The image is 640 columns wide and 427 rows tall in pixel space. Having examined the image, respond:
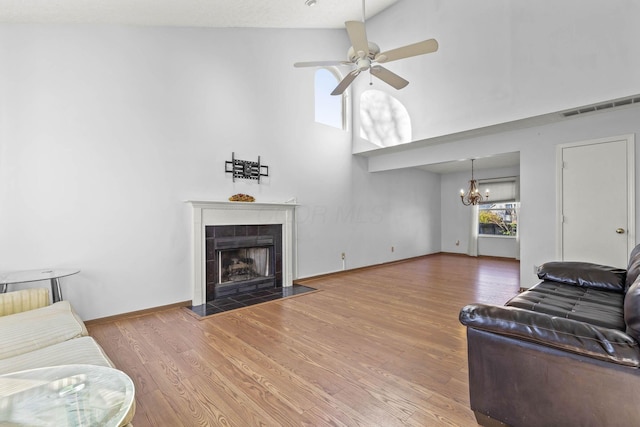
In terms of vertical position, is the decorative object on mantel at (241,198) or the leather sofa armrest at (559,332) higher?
the decorative object on mantel at (241,198)

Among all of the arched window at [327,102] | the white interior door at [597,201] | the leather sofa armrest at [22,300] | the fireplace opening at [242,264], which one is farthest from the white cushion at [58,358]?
the white interior door at [597,201]

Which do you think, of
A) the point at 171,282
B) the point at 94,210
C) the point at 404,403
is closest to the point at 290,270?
the point at 171,282

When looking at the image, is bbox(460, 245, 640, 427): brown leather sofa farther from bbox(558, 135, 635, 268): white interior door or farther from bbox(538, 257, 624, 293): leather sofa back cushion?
bbox(558, 135, 635, 268): white interior door

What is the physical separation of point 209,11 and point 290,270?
3.83 metres

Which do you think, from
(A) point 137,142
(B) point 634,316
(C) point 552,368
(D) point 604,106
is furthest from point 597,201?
(A) point 137,142

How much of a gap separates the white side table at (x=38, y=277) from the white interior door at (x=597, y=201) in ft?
20.0

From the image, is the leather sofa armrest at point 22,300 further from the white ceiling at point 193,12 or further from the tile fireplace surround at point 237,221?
the white ceiling at point 193,12

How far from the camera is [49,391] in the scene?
1.27m

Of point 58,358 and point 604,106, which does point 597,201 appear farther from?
point 58,358

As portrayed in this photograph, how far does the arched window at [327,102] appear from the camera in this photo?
220 inches

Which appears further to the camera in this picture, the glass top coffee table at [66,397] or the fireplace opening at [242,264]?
the fireplace opening at [242,264]

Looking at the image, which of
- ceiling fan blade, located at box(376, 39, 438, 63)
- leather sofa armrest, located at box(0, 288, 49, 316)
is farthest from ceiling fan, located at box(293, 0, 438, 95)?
leather sofa armrest, located at box(0, 288, 49, 316)

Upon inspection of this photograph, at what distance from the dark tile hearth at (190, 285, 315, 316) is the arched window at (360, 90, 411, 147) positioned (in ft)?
10.1

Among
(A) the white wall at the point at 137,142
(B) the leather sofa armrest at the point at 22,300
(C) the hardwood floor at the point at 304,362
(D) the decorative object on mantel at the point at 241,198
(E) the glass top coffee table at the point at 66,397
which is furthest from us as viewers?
(D) the decorative object on mantel at the point at 241,198
